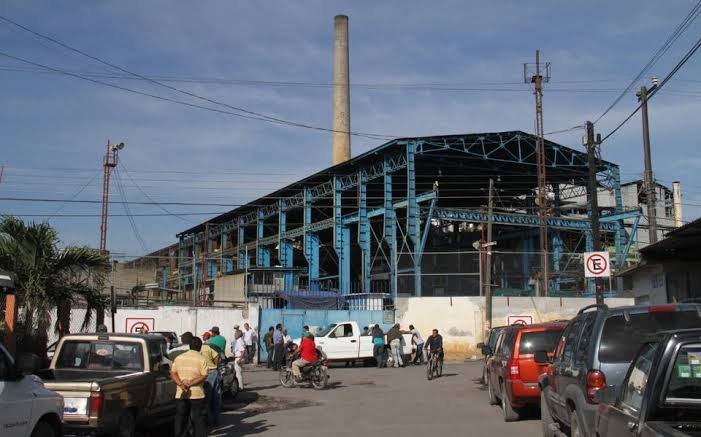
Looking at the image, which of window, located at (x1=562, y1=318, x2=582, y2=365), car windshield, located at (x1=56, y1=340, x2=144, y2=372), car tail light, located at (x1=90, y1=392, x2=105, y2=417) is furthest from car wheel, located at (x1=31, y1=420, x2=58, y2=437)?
window, located at (x1=562, y1=318, x2=582, y2=365)

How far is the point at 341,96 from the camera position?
53594mm

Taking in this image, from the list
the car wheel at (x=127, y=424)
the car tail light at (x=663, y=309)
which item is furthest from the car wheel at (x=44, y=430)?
the car tail light at (x=663, y=309)

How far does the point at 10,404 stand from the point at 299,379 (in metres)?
14.0

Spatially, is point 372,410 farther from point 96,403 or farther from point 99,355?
point 96,403

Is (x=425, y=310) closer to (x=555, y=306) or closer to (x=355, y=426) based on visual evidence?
(x=555, y=306)

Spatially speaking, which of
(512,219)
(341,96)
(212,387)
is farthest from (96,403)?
(341,96)

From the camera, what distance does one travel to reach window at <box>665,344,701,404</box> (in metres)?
5.00

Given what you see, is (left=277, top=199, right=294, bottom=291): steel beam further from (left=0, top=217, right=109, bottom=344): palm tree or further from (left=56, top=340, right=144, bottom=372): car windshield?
(left=56, top=340, right=144, bottom=372): car windshield

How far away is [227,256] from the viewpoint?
221 ft

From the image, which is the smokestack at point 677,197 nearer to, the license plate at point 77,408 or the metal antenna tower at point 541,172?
the metal antenna tower at point 541,172

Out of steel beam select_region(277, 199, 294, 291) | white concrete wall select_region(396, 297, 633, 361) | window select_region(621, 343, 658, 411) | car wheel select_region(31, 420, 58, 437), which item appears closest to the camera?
window select_region(621, 343, 658, 411)

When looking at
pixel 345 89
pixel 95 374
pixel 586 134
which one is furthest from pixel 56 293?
pixel 345 89

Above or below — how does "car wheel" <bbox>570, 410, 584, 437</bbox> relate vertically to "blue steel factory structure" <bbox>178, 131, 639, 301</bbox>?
below

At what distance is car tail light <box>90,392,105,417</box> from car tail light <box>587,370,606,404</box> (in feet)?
19.4
